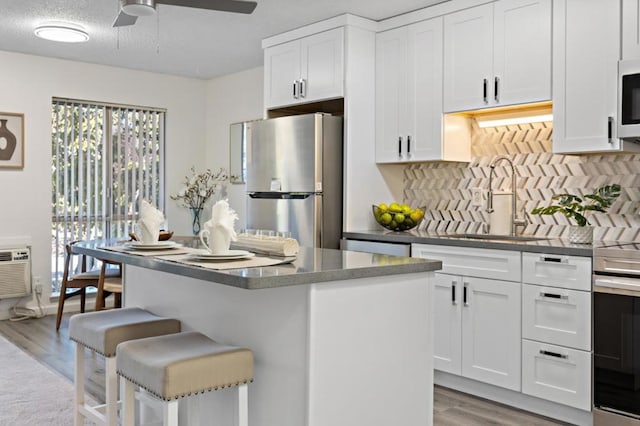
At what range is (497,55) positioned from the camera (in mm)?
3771

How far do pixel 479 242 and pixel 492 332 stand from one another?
51 cm

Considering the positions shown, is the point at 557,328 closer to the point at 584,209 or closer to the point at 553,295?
the point at 553,295

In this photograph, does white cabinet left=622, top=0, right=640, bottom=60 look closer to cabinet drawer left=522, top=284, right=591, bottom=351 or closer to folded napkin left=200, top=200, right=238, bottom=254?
cabinet drawer left=522, top=284, right=591, bottom=351

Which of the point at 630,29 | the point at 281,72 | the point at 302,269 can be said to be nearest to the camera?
the point at 302,269

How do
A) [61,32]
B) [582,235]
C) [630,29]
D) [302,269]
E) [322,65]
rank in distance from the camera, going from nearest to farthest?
[302,269] → [630,29] → [582,235] → [322,65] → [61,32]

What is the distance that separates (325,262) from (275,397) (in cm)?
51

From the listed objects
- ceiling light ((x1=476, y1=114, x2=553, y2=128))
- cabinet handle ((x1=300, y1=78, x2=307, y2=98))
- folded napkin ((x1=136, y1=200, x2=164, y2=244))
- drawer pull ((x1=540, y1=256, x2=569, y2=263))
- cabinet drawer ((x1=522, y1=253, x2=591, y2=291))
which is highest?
cabinet handle ((x1=300, y1=78, x2=307, y2=98))

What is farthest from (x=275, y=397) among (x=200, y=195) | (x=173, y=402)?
(x=200, y=195)

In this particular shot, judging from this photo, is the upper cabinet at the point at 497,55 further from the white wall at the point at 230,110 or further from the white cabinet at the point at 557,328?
Result: the white wall at the point at 230,110

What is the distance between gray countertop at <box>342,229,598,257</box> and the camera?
3.15m

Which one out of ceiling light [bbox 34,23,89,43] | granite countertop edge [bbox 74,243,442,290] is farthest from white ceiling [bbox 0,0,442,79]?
granite countertop edge [bbox 74,243,442,290]

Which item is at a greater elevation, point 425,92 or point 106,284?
point 425,92

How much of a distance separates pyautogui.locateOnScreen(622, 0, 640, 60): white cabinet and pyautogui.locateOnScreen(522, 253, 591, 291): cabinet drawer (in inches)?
42.4

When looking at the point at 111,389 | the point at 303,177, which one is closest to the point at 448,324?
the point at 303,177
